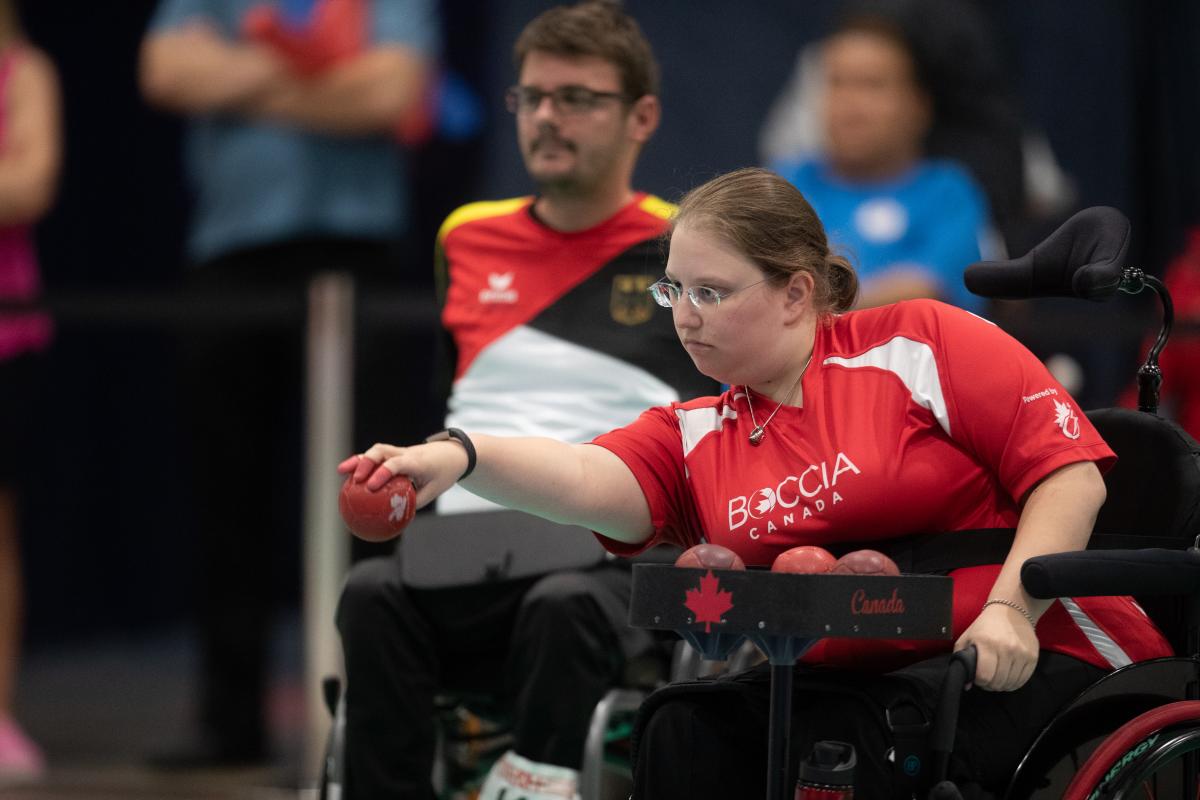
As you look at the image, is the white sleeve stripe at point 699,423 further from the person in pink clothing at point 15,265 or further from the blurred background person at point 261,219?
the person in pink clothing at point 15,265

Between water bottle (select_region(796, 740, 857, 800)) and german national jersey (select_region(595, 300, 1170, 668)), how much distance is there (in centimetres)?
26

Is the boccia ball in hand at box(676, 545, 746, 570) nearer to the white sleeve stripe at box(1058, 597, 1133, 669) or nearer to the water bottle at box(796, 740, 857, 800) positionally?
the water bottle at box(796, 740, 857, 800)

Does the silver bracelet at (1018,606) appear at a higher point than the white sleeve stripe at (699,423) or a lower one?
lower

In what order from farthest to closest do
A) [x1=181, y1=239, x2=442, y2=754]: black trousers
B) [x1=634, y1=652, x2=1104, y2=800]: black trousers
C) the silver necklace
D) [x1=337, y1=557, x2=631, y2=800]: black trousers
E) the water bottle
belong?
1. [x1=181, y1=239, x2=442, y2=754]: black trousers
2. [x1=337, y1=557, x2=631, y2=800]: black trousers
3. the silver necklace
4. [x1=634, y1=652, x2=1104, y2=800]: black trousers
5. the water bottle

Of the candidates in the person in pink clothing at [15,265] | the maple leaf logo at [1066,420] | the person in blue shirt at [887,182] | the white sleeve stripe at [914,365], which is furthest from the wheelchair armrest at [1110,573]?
the person in pink clothing at [15,265]

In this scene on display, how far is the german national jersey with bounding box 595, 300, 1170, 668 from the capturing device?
83.0 inches

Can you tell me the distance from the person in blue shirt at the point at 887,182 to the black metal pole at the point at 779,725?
6.35 ft

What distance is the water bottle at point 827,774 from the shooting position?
185cm

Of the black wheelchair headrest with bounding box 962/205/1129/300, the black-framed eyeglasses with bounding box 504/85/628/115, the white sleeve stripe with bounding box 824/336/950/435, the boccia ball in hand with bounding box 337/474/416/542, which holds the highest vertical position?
the black-framed eyeglasses with bounding box 504/85/628/115

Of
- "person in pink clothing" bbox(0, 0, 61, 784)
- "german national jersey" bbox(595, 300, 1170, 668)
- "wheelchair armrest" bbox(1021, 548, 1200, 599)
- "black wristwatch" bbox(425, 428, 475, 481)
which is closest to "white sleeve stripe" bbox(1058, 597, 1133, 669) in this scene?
"german national jersey" bbox(595, 300, 1170, 668)

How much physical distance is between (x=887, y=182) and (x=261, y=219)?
1.47 meters

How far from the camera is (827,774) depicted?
1857 mm

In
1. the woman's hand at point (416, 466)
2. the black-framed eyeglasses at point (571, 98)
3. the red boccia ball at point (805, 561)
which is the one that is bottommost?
the red boccia ball at point (805, 561)

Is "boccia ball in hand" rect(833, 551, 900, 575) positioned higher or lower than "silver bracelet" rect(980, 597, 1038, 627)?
higher
